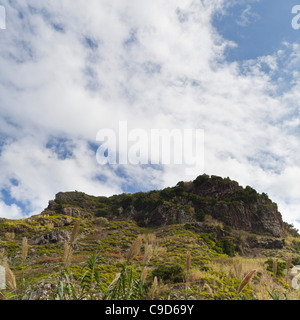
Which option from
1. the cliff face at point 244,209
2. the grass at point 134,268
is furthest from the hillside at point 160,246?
the cliff face at point 244,209

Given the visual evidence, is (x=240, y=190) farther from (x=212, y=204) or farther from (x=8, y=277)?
(x=8, y=277)

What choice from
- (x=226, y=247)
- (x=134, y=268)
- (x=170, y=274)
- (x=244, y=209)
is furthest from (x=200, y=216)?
(x=170, y=274)

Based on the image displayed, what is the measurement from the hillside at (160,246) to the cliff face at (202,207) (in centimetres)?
18

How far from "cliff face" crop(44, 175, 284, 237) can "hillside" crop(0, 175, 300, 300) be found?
18 cm

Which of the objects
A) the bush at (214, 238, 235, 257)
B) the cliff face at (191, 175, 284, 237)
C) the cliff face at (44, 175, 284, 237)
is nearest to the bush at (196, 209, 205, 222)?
the cliff face at (44, 175, 284, 237)

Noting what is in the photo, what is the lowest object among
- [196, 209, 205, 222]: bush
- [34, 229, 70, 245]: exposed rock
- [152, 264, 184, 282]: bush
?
[152, 264, 184, 282]: bush

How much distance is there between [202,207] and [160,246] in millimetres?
22344

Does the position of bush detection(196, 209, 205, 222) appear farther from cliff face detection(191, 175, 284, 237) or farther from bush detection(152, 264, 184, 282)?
bush detection(152, 264, 184, 282)

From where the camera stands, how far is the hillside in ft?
13.1

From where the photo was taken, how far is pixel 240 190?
43094mm

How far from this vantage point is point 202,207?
41062 mm

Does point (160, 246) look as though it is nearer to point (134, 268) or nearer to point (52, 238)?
point (134, 268)

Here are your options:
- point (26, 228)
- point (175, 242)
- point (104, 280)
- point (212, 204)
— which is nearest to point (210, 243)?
point (175, 242)

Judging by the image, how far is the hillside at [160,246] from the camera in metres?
4.00
